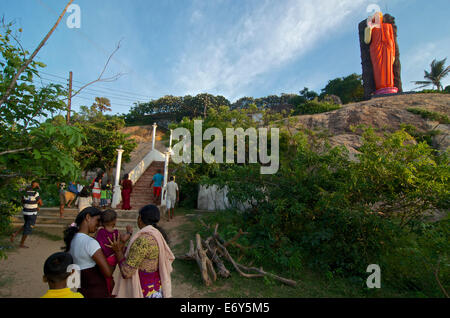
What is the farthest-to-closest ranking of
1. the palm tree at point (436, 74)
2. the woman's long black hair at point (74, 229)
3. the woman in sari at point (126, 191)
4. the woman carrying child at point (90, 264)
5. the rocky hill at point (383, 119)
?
the palm tree at point (436, 74) → the rocky hill at point (383, 119) → the woman in sari at point (126, 191) → the woman's long black hair at point (74, 229) → the woman carrying child at point (90, 264)

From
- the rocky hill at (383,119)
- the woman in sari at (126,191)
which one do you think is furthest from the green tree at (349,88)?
the woman in sari at (126,191)

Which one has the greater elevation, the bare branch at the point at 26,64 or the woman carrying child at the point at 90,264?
the bare branch at the point at 26,64

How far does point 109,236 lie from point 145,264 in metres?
0.59

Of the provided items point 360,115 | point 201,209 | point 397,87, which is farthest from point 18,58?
point 397,87

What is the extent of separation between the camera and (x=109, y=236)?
2350 millimetres

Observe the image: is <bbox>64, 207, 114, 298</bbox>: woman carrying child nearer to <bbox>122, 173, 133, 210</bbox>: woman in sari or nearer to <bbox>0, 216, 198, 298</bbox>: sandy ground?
<bbox>0, 216, 198, 298</bbox>: sandy ground

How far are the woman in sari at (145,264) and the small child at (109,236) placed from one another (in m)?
0.16

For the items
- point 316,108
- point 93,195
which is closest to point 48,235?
point 93,195

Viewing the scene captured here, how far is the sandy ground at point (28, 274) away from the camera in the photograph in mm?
3885

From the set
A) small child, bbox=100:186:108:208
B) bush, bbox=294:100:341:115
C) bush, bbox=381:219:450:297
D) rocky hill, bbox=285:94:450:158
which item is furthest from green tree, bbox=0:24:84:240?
bush, bbox=294:100:341:115

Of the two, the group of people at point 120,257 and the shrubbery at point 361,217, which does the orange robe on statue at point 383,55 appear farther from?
the group of people at point 120,257

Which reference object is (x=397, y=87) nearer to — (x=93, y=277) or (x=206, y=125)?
(x=206, y=125)

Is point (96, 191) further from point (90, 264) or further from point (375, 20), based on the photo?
point (375, 20)
